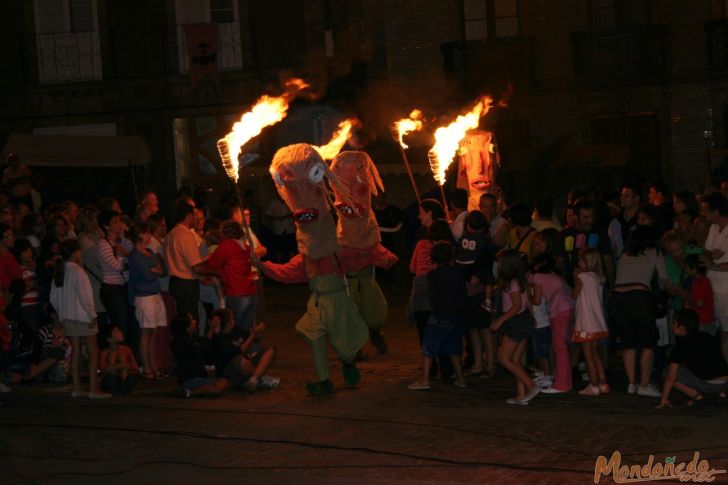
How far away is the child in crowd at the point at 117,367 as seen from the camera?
12.8 m

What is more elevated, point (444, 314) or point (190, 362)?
point (444, 314)

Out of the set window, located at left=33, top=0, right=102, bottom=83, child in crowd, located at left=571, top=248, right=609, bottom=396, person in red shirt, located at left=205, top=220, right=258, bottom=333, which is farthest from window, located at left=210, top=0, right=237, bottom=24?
A: child in crowd, located at left=571, top=248, right=609, bottom=396

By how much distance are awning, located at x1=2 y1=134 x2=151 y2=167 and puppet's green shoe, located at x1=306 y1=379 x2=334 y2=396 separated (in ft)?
37.3

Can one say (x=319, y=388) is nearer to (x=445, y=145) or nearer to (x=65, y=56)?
(x=445, y=145)

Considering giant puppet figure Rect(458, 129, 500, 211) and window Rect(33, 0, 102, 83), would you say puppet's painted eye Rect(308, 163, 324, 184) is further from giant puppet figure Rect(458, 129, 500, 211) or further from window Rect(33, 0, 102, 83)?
window Rect(33, 0, 102, 83)

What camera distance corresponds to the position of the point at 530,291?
11.9 meters

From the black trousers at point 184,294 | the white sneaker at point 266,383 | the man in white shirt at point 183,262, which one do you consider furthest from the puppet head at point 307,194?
the black trousers at point 184,294

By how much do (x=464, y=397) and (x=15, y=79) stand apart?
19106 millimetres

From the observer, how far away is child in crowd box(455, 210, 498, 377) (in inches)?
500

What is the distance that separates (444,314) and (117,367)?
330 cm

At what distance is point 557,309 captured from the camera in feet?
38.9

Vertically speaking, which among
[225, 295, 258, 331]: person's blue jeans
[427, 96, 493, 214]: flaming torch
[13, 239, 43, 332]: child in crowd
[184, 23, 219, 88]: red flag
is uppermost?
[184, 23, 219, 88]: red flag

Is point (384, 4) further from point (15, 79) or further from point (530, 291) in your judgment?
point (530, 291)

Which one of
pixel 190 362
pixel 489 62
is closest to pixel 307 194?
pixel 190 362
